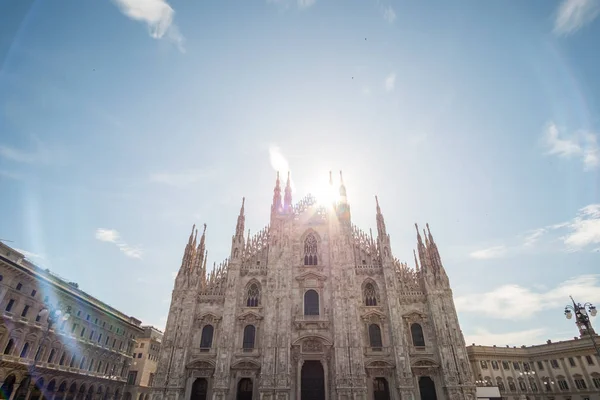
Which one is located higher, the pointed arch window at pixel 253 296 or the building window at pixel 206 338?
the pointed arch window at pixel 253 296

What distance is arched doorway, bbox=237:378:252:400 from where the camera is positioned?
1101 inches

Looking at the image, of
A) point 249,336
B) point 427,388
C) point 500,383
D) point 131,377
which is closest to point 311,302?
point 249,336

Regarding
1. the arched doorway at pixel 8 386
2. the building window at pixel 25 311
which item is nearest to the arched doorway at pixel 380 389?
the arched doorway at pixel 8 386

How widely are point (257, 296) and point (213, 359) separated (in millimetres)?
6545

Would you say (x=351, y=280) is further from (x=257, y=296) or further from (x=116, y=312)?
(x=116, y=312)

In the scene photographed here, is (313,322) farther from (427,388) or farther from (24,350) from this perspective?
(24,350)

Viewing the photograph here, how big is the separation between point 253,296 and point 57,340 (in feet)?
70.6

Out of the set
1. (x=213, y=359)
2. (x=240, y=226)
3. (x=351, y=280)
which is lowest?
(x=213, y=359)

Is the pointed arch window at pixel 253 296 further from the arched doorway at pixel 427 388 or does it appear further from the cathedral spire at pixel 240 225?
the arched doorway at pixel 427 388

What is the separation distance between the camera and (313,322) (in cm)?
3034

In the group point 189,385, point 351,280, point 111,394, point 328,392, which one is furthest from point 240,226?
point 111,394

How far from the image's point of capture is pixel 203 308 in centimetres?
3111

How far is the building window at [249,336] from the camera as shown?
29.8 metres

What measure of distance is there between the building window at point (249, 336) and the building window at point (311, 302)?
5.16 m
